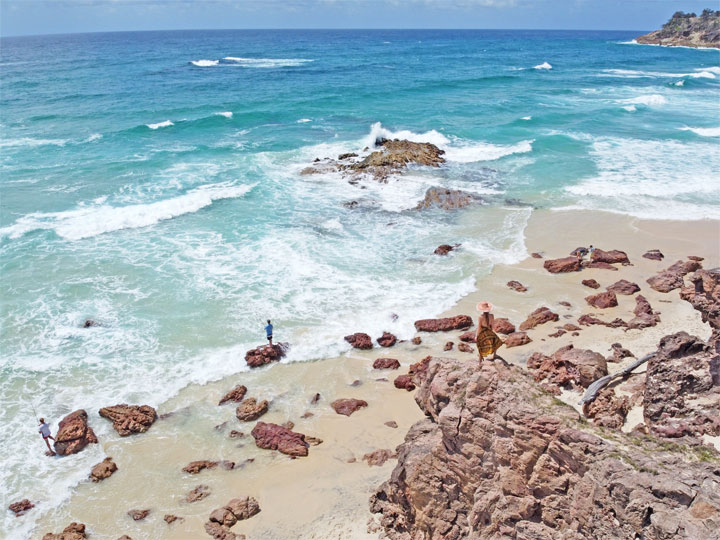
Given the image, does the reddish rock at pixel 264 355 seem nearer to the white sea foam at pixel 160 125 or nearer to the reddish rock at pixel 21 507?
the reddish rock at pixel 21 507

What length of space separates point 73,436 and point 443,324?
36.3 feet

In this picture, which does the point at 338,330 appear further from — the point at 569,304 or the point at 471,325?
the point at 569,304

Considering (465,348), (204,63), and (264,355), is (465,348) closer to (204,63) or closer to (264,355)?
(264,355)

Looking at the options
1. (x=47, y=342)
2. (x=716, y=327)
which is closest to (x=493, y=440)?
(x=716, y=327)

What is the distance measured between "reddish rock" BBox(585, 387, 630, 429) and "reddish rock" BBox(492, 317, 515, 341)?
6.09 m

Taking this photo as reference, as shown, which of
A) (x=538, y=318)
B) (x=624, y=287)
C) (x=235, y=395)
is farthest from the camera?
(x=624, y=287)

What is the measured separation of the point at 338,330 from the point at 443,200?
535 inches

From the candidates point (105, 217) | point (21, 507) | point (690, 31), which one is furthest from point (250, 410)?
point (690, 31)

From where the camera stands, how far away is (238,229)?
84.6 feet

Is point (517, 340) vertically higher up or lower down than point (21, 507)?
higher up

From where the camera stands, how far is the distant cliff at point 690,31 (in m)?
130

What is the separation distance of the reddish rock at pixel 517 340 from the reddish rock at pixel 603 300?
11.7 feet

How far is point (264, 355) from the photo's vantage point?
1639 cm

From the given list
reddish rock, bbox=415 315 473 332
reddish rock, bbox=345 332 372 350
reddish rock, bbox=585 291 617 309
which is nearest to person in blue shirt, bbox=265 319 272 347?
reddish rock, bbox=345 332 372 350
